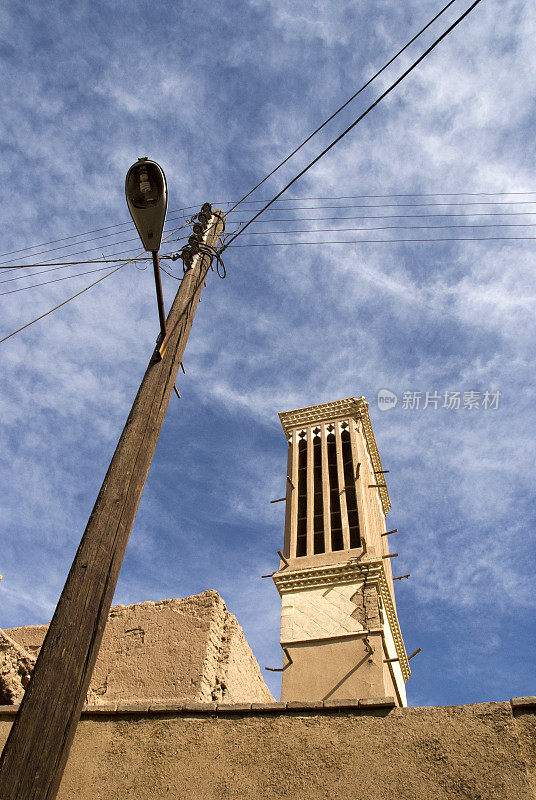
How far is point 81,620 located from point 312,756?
2.50 metres

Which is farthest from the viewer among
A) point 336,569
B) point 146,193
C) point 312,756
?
point 336,569

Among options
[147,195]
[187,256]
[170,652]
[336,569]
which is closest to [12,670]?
[170,652]

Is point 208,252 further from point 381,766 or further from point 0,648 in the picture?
point 0,648

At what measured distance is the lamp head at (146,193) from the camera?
4848 mm

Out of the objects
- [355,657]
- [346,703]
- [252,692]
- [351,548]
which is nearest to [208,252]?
[346,703]

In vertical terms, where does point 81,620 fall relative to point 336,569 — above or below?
below

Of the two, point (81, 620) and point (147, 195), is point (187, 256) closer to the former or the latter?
point (147, 195)

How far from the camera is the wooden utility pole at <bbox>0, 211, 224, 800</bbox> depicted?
2.85 metres

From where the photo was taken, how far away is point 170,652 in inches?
351

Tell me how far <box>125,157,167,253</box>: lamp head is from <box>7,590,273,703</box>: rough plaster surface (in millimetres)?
6436

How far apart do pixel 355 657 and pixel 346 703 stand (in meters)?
9.80

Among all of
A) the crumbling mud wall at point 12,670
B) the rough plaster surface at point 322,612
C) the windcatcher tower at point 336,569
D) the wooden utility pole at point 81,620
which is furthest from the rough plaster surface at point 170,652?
the wooden utility pole at point 81,620

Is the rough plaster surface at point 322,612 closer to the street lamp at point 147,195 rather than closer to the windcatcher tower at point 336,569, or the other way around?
the windcatcher tower at point 336,569

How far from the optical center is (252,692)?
1052 centimetres
